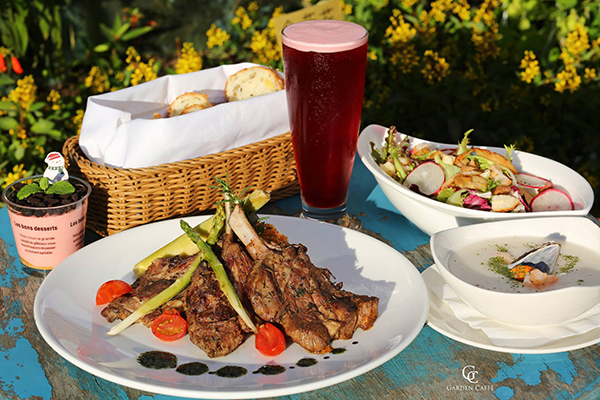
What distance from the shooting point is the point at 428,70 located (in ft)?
14.1

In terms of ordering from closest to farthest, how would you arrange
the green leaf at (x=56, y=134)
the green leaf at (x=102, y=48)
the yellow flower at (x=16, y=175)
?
the yellow flower at (x=16, y=175), the green leaf at (x=56, y=134), the green leaf at (x=102, y=48)

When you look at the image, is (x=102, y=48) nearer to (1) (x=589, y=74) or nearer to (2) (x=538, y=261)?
(1) (x=589, y=74)

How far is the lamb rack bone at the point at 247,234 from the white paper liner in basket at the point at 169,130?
18.2 inches

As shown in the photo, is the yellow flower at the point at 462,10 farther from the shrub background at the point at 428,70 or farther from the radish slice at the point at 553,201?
the radish slice at the point at 553,201

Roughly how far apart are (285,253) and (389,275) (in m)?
0.35

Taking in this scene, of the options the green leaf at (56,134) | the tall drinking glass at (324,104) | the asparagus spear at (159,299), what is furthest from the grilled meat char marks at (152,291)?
the green leaf at (56,134)

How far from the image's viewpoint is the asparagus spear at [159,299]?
1753 millimetres

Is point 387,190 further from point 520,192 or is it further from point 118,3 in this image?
point 118,3

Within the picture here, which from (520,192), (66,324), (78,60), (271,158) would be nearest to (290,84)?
(271,158)

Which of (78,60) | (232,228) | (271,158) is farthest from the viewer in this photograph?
(78,60)

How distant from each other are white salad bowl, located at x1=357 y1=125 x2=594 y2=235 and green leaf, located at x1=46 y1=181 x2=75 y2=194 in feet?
3.39

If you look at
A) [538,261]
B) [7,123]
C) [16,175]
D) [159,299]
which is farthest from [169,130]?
[7,123]

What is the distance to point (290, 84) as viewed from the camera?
7.41ft

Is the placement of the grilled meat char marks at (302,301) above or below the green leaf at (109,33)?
above
